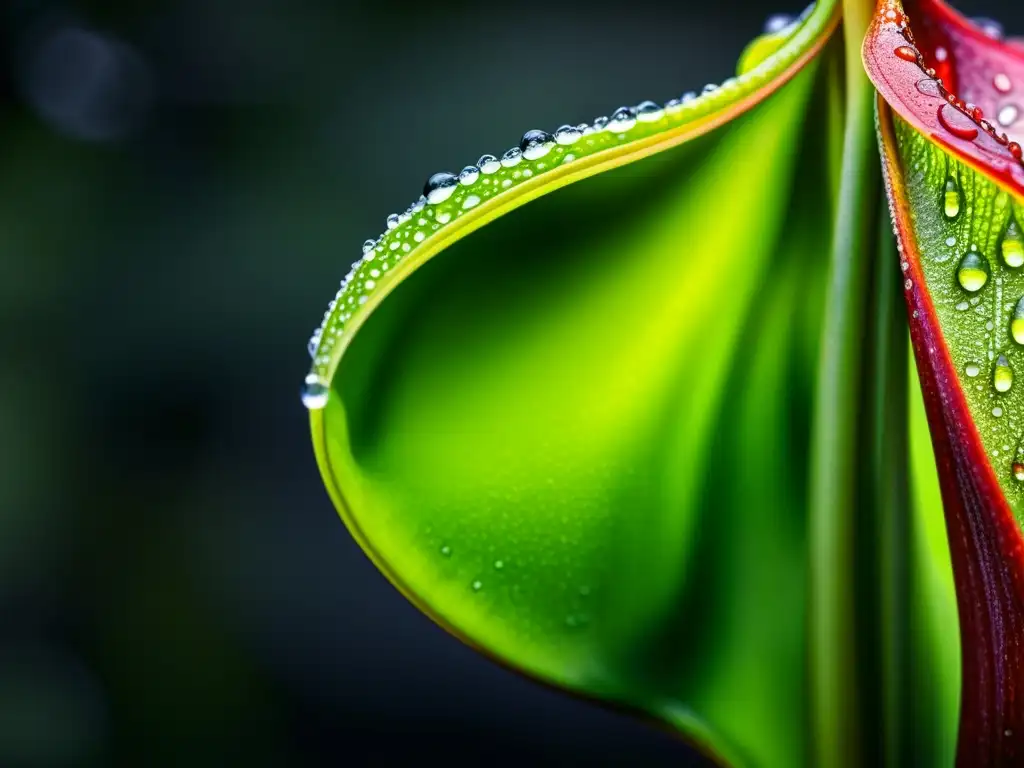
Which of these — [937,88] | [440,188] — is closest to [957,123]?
[937,88]

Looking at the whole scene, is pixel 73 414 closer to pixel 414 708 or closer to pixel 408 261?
pixel 414 708

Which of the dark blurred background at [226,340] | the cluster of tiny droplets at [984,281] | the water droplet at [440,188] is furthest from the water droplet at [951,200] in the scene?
the dark blurred background at [226,340]

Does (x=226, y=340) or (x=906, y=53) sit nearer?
(x=906, y=53)

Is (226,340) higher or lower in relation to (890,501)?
higher

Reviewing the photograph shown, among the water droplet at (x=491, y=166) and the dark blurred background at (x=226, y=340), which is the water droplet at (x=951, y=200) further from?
the dark blurred background at (x=226, y=340)

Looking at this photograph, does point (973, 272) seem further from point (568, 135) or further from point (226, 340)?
point (226, 340)

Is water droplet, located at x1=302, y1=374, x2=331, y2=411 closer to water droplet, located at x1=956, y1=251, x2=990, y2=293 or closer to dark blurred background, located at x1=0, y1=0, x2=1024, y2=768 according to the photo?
water droplet, located at x1=956, y1=251, x2=990, y2=293

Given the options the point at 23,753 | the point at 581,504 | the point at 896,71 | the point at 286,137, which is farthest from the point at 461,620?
the point at 286,137
